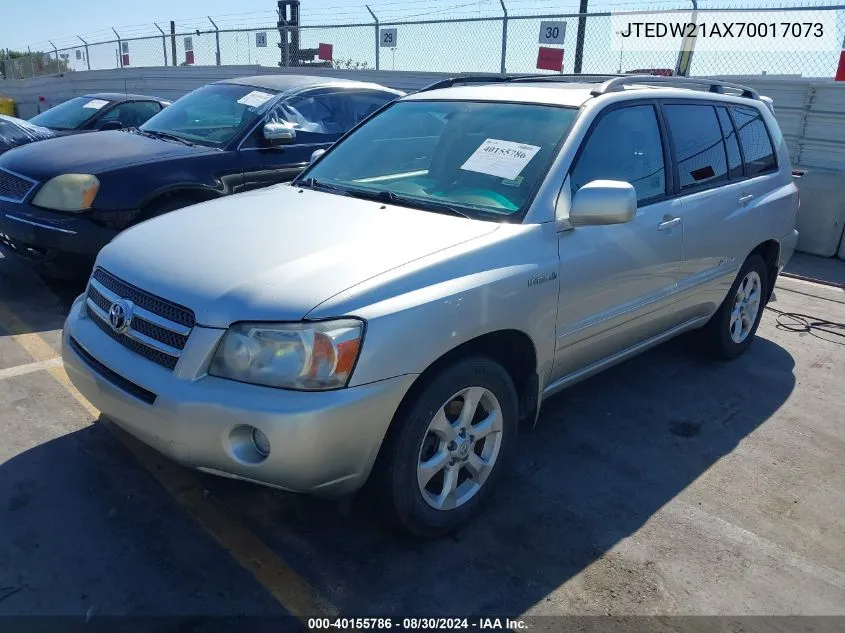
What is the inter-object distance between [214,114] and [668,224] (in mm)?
4503

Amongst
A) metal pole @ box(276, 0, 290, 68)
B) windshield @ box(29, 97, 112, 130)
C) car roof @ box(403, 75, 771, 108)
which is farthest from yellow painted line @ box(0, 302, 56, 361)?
metal pole @ box(276, 0, 290, 68)

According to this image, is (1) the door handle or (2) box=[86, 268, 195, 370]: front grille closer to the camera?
(2) box=[86, 268, 195, 370]: front grille

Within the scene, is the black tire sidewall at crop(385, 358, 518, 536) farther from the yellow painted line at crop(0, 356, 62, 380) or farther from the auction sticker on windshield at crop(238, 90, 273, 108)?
the auction sticker on windshield at crop(238, 90, 273, 108)

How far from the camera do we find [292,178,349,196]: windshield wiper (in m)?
3.70

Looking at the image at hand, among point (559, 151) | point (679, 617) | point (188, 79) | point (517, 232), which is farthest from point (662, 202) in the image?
point (188, 79)

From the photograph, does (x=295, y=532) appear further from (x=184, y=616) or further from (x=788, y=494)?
(x=788, y=494)

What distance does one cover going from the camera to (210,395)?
2.46 meters

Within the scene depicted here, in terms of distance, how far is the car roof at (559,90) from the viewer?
363cm

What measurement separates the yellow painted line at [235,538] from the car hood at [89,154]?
2.29 meters

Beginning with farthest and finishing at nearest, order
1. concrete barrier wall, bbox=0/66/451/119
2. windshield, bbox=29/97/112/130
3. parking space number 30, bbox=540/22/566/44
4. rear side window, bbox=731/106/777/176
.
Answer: concrete barrier wall, bbox=0/66/451/119 → parking space number 30, bbox=540/22/566/44 → windshield, bbox=29/97/112/130 → rear side window, bbox=731/106/777/176

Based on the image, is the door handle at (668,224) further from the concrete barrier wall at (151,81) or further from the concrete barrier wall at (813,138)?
the concrete barrier wall at (151,81)

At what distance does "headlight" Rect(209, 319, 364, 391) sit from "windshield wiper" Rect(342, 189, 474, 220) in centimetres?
97

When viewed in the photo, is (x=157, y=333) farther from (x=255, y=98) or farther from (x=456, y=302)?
(x=255, y=98)

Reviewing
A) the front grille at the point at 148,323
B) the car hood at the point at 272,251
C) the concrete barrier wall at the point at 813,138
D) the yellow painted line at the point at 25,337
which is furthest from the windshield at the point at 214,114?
the concrete barrier wall at the point at 813,138
